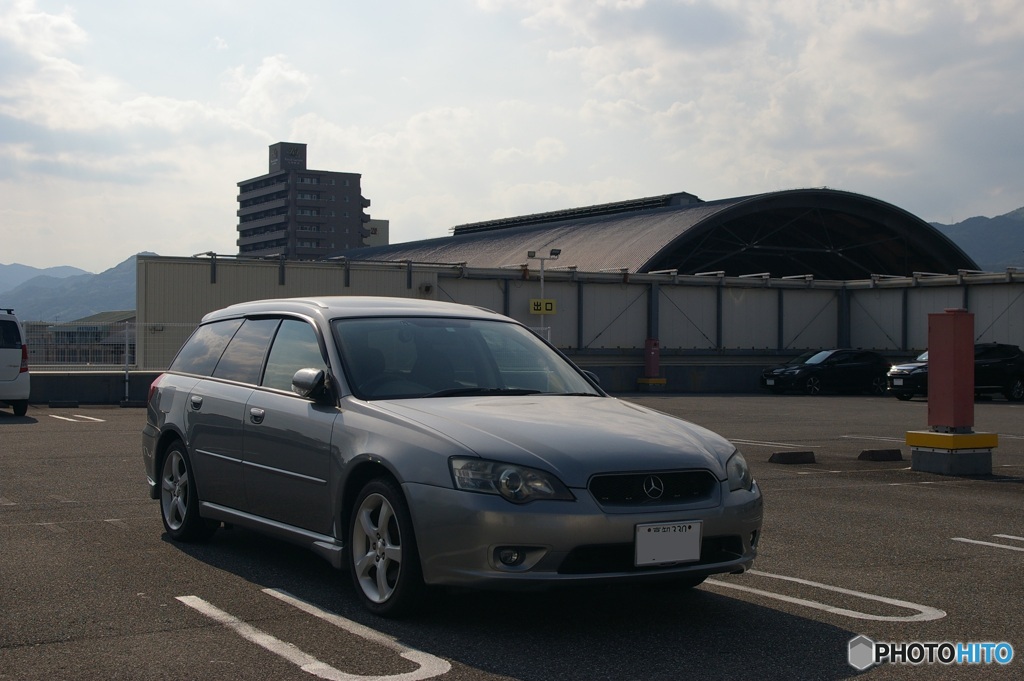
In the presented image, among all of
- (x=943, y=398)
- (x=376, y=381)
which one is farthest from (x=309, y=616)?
(x=943, y=398)

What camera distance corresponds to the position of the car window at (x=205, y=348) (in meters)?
7.69

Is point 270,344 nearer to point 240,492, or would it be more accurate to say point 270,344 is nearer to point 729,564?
point 240,492

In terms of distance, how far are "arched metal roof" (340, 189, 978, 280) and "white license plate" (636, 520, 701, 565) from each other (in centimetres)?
3867

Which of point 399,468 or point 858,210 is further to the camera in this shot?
point 858,210

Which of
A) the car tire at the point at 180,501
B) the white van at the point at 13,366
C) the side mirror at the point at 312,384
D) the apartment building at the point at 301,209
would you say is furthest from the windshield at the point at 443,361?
the apartment building at the point at 301,209

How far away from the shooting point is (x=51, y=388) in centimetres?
2414

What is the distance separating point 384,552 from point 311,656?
31.2 inches

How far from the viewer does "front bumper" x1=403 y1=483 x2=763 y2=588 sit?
16.2ft

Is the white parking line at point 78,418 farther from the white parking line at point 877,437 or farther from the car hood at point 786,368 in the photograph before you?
the car hood at point 786,368

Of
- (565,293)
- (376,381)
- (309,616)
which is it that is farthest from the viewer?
(565,293)

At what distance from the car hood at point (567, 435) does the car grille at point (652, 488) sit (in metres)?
0.05

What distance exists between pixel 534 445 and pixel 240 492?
2.46 metres

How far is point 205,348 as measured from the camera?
7914mm

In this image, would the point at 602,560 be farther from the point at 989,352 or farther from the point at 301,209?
the point at 301,209
